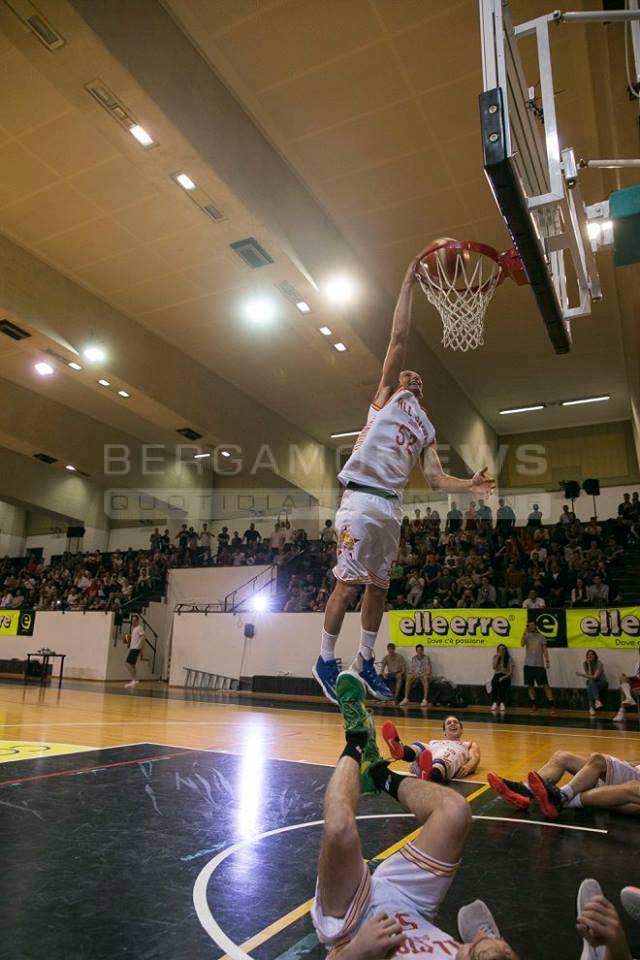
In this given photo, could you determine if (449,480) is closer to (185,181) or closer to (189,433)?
(185,181)

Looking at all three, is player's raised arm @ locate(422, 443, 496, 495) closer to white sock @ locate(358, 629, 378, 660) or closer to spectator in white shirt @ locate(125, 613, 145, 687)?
white sock @ locate(358, 629, 378, 660)

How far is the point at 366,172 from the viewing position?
10.5 meters

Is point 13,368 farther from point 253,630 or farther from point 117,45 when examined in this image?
point 117,45

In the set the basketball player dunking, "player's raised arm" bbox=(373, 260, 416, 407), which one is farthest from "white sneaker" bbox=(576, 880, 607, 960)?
"player's raised arm" bbox=(373, 260, 416, 407)

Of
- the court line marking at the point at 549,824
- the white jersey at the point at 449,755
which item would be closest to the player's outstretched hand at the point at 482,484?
the court line marking at the point at 549,824

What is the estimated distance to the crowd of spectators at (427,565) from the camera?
13.8 metres

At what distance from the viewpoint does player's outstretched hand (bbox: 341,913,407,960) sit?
193 centimetres

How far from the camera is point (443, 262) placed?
4.86 metres

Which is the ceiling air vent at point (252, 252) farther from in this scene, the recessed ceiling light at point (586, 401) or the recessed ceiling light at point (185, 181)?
the recessed ceiling light at point (586, 401)

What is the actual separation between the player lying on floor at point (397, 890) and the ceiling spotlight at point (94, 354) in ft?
41.7

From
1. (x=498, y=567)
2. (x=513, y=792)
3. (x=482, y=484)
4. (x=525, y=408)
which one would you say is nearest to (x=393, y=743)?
(x=513, y=792)

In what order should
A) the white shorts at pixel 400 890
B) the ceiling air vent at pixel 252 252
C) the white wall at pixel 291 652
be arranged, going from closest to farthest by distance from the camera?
the white shorts at pixel 400 890
the ceiling air vent at pixel 252 252
the white wall at pixel 291 652

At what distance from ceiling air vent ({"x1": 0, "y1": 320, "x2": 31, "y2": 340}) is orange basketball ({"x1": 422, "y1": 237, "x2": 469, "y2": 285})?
33.8ft

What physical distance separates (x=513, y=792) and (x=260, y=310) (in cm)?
1120
